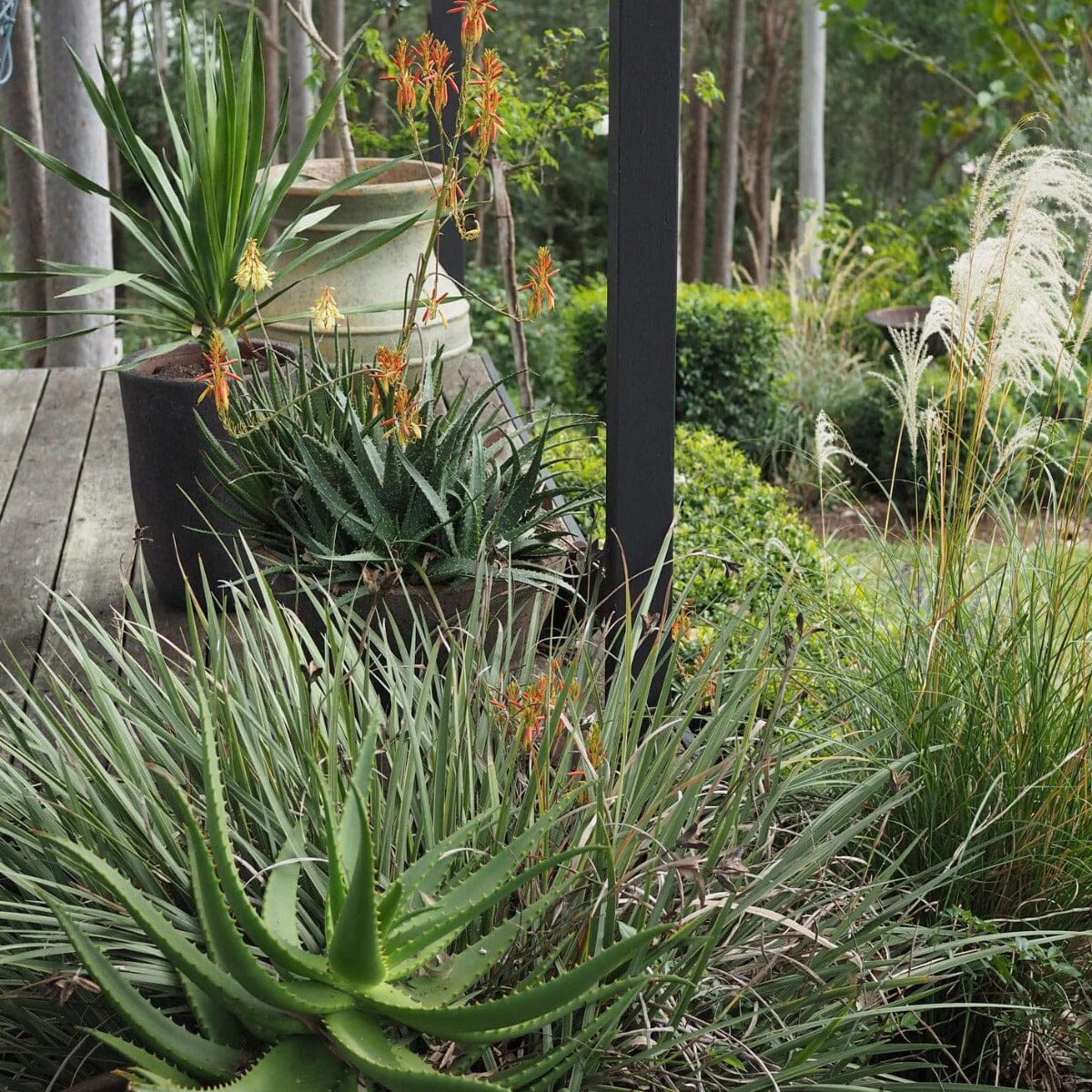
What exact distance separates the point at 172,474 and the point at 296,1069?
145 cm

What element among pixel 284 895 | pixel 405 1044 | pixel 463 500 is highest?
pixel 463 500

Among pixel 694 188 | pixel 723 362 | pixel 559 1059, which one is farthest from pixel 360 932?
pixel 694 188

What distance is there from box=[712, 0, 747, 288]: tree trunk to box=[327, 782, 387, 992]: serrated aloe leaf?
9464 millimetres

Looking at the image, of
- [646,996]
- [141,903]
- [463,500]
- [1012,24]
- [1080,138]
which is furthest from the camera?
[1012,24]

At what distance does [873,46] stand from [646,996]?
832cm

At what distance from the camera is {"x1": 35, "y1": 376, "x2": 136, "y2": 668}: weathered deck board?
2525mm

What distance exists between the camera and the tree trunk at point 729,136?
1065 centimetres

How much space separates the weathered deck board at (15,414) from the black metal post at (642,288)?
1.69 meters

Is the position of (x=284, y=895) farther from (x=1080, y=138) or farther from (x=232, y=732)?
(x=1080, y=138)

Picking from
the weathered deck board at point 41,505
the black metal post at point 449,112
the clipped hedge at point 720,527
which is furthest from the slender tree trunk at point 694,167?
the weathered deck board at point 41,505

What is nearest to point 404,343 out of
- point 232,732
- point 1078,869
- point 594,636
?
point 594,636

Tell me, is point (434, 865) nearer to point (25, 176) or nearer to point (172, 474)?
point (172, 474)

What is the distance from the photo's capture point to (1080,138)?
7.03 metres

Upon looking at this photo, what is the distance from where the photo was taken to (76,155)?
4715 mm
